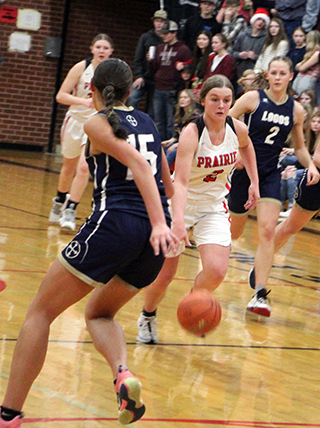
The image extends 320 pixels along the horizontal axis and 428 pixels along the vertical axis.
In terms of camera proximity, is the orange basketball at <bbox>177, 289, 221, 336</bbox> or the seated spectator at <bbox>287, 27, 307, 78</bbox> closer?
the orange basketball at <bbox>177, 289, 221, 336</bbox>

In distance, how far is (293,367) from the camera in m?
4.49

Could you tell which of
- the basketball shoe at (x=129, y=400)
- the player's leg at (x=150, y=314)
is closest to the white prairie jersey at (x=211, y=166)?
the player's leg at (x=150, y=314)

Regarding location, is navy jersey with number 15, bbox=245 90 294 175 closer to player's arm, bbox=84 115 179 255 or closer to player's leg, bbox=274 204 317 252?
player's leg, bbox=274 204 317 252

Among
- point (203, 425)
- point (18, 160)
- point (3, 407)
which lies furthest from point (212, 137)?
point (18, 160)

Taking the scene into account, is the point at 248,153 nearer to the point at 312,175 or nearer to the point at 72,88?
the point at 312,175

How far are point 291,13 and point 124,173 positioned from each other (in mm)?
9546

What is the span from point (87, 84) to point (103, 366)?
14.1ft

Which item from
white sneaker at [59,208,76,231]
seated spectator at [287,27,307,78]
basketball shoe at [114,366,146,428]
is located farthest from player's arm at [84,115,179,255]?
seated spectator at [287,27,307,78]

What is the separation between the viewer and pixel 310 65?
10906 mm

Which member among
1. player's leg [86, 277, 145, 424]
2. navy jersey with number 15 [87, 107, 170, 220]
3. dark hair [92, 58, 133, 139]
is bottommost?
player's leg [86, 277, 145, 424]

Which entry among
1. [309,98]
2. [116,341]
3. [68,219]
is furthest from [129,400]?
[309,98]

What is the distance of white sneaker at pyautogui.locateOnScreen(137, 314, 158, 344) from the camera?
4.65m

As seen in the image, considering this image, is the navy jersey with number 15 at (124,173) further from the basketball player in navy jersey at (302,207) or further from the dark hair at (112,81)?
the basketball player in navy jersey at (302,207)

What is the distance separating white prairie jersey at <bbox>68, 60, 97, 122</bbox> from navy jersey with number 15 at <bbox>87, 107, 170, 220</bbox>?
4.59 meters
